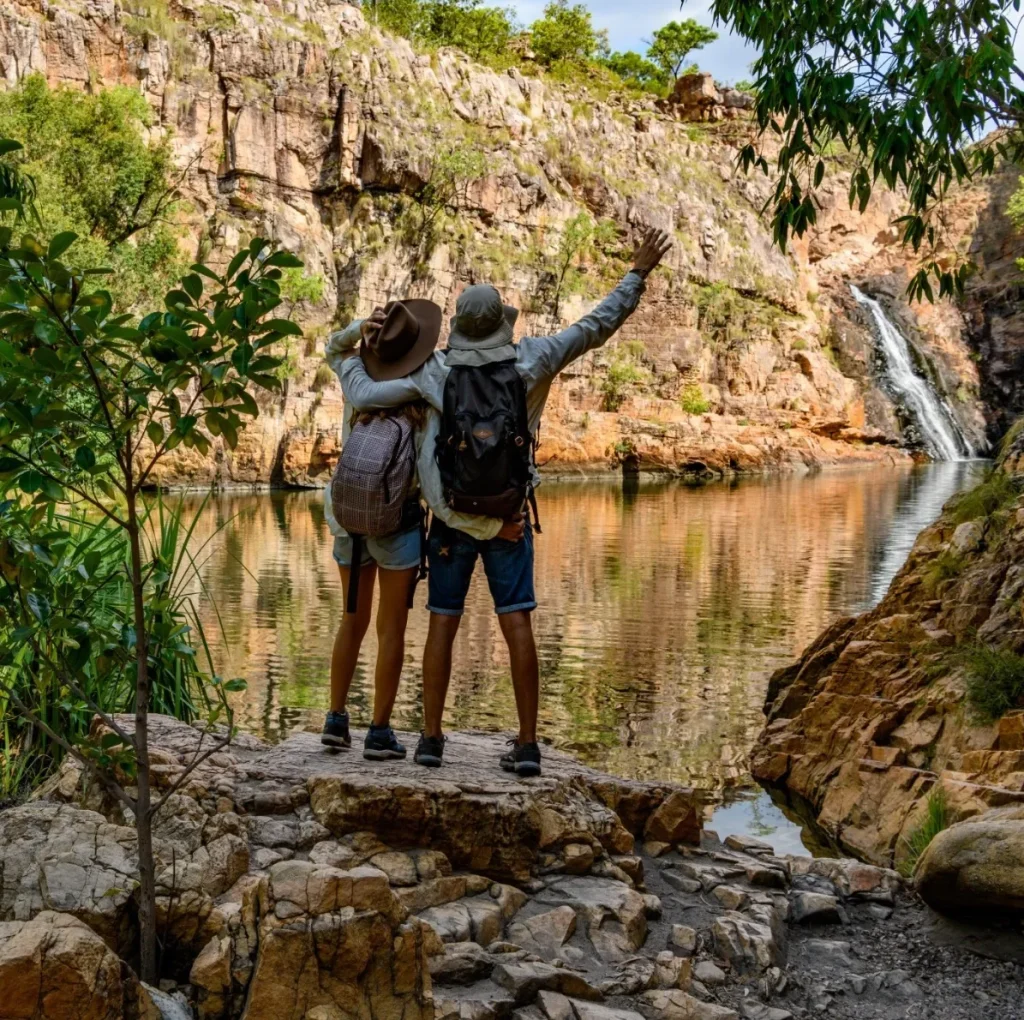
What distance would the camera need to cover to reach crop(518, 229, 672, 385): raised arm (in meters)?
4.73

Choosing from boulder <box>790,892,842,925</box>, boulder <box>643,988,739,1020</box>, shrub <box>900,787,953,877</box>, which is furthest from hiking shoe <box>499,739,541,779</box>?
shrub <box>900,787,953,877</box>

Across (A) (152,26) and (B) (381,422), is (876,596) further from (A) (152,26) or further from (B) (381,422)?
(A) (152,26)

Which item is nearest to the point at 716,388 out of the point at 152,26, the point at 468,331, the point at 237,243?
the point at 237,243

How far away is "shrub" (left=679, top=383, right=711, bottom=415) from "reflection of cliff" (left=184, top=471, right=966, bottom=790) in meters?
29.1

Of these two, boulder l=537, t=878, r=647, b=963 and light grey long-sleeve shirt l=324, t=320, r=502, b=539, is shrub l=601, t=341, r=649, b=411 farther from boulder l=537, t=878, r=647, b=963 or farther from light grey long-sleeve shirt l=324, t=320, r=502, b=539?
boulder l=537, t=878, r=647, b=963

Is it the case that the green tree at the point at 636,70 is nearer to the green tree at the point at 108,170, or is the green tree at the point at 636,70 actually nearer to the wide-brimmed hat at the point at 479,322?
the green tree at the point at 108,170

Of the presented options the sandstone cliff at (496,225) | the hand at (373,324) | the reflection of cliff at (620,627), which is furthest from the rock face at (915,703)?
the sandstone cliff at (496,225)

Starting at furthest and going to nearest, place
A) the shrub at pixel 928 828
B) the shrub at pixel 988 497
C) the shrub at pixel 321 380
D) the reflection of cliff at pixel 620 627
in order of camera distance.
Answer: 1. the shrub at pixel 321 380
2. the reflection of cliff at pixel 620 627
3. the shrub at pixel 988 497
4. the shrub at pixel 928 828

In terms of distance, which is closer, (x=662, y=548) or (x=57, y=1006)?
(x=57, y=1006)

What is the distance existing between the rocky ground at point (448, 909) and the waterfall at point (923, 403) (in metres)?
58.1

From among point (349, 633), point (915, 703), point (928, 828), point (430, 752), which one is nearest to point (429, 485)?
point (349, 633)

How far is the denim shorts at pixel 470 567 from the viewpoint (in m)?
4.78

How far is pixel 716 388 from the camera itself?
60.2m

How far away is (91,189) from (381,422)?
38085mm
